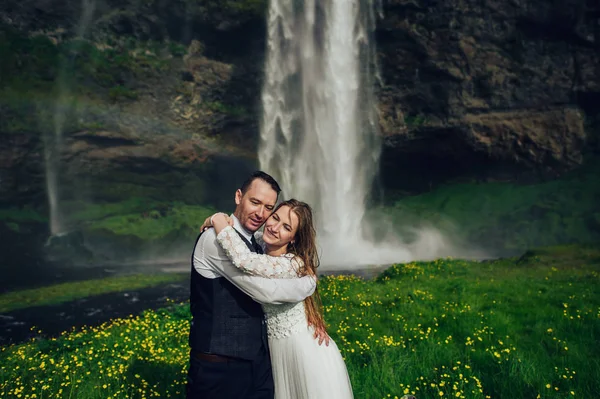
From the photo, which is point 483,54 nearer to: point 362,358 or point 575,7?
point 575,7

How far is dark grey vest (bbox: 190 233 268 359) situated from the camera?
322 centimetres

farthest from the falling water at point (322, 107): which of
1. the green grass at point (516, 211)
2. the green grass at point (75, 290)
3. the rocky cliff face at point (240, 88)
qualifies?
the green grass at point (75, 290)

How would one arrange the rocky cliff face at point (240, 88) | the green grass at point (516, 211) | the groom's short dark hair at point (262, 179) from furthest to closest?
the rocky cliff face at point (240, 88) < the green grass at point (516, 211) < the groom's short dark hair at point (262, 179)

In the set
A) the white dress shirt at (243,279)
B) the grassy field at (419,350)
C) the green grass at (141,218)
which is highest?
the white dress shirt at (243,279)

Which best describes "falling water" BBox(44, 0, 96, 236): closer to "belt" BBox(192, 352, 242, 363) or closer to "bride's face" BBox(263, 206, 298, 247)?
"bride's face" BBox(263, 206, 298, 247)

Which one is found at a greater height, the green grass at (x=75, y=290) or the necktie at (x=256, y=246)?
the necktie at (x=256, y=246)

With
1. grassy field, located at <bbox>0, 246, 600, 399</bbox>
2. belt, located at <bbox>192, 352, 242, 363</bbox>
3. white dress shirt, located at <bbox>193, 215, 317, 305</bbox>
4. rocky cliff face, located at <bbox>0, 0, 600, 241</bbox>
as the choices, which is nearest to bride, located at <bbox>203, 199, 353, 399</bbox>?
white dress shirt, located at <bbox>193, 215, 317, 305</bbox>

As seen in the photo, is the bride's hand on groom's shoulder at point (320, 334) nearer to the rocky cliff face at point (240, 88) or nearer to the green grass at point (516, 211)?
the green grass at point (516, 211)

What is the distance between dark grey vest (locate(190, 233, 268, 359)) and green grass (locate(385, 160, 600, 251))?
35311 mm

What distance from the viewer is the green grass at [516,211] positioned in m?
34.0

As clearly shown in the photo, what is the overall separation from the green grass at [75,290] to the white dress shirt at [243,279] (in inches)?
653

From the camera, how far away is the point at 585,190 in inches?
1401

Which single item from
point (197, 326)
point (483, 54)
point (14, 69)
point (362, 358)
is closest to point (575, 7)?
point (483, 54)

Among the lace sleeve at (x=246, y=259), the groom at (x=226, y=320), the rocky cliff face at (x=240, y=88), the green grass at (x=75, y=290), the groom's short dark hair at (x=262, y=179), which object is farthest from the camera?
the rocky cliff face at (x=240, y=88)
